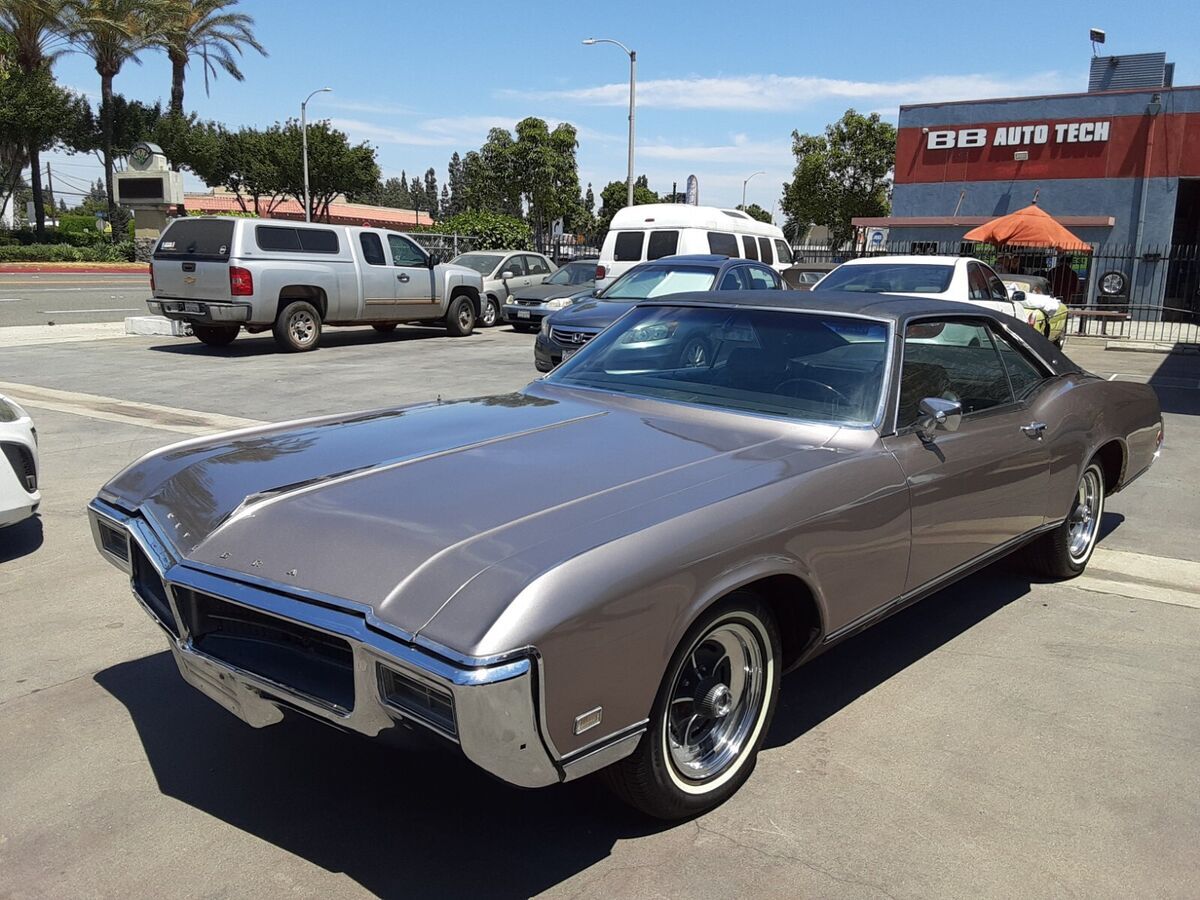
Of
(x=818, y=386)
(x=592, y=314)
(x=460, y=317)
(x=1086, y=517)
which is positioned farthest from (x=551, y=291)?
(x=818, y=386)

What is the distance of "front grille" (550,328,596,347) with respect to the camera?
36.6 feet

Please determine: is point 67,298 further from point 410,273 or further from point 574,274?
point 574,274

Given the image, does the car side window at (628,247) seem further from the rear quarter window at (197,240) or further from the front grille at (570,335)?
the rear quarter window at (197,240)

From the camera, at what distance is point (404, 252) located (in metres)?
16.6

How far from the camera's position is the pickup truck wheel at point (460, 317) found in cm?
1789

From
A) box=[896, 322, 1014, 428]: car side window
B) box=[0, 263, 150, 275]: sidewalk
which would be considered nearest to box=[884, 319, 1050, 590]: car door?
box=[896, 322, 1014, 428]: car side window

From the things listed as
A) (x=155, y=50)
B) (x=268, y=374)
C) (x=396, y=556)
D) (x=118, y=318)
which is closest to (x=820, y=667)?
(x=396, y=556)

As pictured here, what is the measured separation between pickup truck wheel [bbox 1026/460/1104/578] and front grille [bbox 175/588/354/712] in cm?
365

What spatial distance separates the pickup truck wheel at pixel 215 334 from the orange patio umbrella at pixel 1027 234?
1505cm

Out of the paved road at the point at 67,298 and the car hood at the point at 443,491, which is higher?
the car hood at the point at 443,491

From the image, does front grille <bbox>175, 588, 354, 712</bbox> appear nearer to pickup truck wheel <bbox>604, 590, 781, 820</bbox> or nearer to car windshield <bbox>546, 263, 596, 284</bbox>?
pickup truck wheel <bbox>604, 590, 781, 820</bbox>

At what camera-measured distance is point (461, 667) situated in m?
2.27

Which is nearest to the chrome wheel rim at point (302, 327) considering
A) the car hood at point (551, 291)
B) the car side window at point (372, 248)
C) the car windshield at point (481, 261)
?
the car side window at point (372, 248)

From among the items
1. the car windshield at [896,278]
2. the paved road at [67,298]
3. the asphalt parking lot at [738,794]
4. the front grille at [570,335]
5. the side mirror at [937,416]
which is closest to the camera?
the asphalt parking lot at [738,794]
